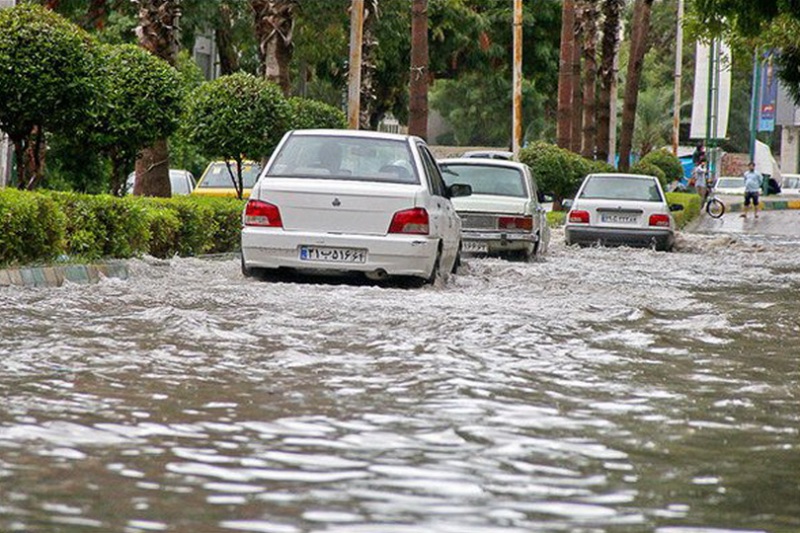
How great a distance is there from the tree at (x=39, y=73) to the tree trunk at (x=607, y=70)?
33.5 meters

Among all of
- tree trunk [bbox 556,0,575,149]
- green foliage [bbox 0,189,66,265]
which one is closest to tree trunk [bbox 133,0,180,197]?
green foliage [bbox 0,189,66,265]

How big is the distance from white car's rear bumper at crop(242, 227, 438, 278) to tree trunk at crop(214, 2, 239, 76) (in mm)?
32566

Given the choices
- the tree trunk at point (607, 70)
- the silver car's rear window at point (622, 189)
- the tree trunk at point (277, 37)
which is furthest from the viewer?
the tree trunk at point (607, 70)

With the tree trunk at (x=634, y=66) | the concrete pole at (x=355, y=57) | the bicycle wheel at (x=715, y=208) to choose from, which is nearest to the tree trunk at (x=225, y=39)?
the tree trunk at (x=634, y=66)

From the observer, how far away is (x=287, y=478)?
6.32m

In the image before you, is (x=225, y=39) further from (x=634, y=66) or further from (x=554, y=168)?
(x=634, y=66)

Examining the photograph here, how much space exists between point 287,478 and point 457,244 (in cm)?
1206

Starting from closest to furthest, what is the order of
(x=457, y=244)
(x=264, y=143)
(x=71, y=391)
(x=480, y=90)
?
(x=71, y=391) < (x=457, y=244) < (x=264, y=143) < (x=480, y=90)

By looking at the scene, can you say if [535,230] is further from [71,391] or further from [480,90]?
[480,90]

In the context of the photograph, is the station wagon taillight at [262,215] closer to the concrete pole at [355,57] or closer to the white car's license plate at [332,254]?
the white car's license plate at [332,254]

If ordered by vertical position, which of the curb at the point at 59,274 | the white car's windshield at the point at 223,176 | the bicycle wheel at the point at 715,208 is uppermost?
the white car's windshield at the point at 223,176

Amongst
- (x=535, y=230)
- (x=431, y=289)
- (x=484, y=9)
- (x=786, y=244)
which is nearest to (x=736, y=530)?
(x=431, y=289)

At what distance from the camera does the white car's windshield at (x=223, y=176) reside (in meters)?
31.7

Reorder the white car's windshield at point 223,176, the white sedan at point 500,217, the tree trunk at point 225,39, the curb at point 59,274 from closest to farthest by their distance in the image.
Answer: the curb at point 59,274 < the white sedan at point 500,217 < the white car's windshield at point 223,176 < the tree trunk at point 225,39
